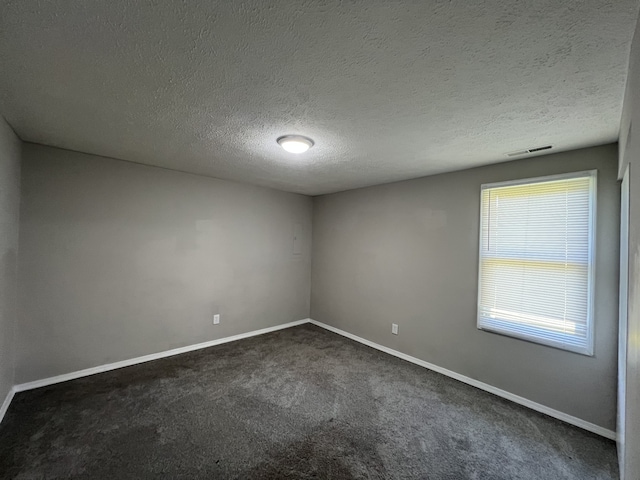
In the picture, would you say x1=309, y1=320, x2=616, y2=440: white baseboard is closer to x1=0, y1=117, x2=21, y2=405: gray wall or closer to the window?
the window

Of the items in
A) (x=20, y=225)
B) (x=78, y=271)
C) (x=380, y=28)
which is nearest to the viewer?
(x=380, y=28)

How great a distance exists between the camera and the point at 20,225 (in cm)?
259

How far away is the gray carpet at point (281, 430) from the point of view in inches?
71.5

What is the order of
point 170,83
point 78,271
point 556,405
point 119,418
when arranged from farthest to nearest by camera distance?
point 78,271 → point 556,405 → point 119,418 → point 170,83

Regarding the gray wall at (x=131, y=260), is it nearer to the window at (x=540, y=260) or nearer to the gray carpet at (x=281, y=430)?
the gray carpet at (x=281, y=430)

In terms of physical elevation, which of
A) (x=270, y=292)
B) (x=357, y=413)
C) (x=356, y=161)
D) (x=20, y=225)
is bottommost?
(x=357, y=413)

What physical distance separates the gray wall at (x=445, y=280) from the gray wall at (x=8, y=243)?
3.73 metres

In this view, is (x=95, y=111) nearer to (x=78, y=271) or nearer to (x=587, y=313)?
(x=78, y=271)

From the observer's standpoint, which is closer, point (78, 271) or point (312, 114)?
point (312, 114)

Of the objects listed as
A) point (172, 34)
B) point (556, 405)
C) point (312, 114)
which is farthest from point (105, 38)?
point (556, 405)

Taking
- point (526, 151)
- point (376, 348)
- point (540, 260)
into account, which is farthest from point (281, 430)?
point (526, 151)

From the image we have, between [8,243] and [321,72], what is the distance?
296cm

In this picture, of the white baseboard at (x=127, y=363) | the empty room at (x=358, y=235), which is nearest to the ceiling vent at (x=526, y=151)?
the empty room at (x=358, y=235)

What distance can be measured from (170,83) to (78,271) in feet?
8.21
